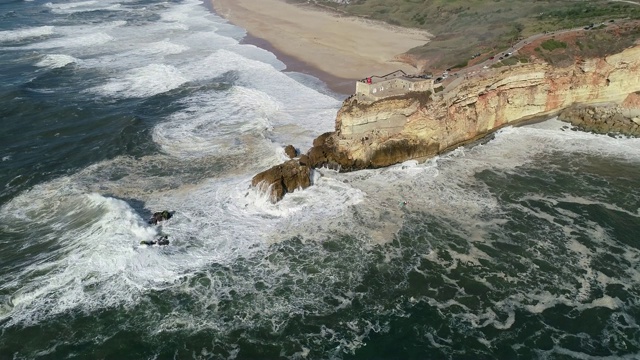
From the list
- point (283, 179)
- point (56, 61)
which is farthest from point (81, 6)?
point (283, 179)

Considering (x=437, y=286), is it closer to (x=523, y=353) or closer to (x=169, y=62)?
(x=523, y=353)

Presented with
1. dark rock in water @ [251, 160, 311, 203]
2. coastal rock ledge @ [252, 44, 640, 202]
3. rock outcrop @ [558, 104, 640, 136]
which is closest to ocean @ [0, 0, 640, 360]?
dark rock in water @ [251, 160, 311, 203]

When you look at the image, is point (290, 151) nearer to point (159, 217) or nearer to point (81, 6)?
point (159, 217)

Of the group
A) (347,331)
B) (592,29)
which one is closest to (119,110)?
(347,331)

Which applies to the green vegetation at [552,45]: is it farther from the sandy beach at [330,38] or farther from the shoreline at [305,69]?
the shoreline at [305,69]

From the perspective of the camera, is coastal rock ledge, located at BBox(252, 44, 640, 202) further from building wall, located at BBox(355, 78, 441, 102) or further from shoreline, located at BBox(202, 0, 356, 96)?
shoreline, located at BBox(202, 0, 356, 96)

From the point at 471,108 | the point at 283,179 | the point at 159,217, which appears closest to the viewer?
the point at 159,217

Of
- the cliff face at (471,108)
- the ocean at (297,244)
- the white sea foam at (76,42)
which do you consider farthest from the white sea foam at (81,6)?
the cliff face at (471,108)
